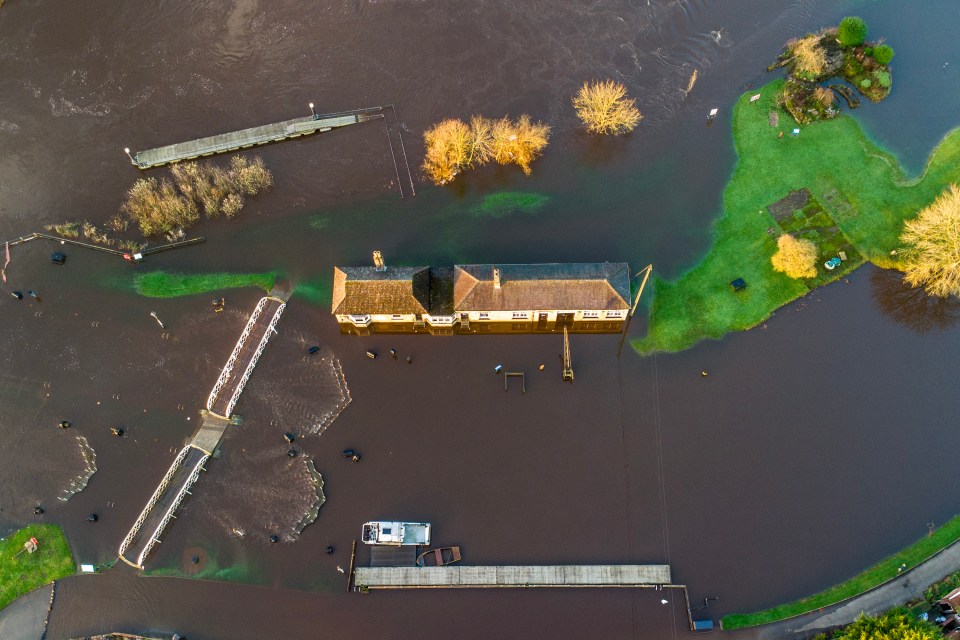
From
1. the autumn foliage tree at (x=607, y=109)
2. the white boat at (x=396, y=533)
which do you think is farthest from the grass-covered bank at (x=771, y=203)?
the white boat at (x=396, y=533)

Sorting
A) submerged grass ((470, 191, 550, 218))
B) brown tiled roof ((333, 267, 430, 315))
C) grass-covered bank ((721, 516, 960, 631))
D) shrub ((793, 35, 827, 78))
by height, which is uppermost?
shrub ((793, 35, 827, 78))

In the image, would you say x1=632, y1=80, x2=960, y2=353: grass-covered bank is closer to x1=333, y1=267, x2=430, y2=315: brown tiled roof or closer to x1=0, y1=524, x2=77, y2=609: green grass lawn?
x1=333, y1=267, x2=430, y2=315: brown tiled roof

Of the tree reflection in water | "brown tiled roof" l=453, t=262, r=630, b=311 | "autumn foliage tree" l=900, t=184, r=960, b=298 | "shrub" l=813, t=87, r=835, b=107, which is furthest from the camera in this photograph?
"shrub" l=813, t=87, r=835, b=107

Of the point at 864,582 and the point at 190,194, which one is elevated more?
the point at 190,194

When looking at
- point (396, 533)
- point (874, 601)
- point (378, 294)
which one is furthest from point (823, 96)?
point (396, 533)

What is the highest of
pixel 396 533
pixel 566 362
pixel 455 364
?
pixel 455 364

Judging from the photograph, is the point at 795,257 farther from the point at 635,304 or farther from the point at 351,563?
the point at 351,563

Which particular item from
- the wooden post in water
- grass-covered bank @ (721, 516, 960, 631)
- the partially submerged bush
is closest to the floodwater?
the wooden post in water
